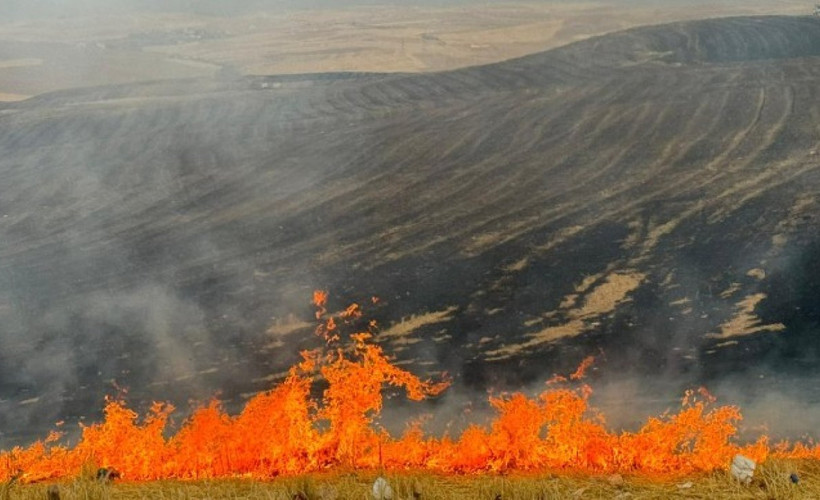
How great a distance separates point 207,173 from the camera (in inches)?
758

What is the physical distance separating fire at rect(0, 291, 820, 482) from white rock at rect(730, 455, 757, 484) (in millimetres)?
260

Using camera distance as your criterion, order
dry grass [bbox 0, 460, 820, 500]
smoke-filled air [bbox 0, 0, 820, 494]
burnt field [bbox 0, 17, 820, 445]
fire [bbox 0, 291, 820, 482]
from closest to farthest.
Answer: dry grass [bbox 0, 460, 820, 500]
fire [bbox 0, 291, 820, 482]
smoke-filled air [bbox 0, 0, 820, 494]
burnt field [bbox 0, 17, 820, 445]

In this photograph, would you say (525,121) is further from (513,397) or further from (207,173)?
(513,397)

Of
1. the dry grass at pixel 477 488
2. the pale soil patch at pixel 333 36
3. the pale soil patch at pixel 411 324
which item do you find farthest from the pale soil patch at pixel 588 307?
the pale soil patch at pixel 333 36

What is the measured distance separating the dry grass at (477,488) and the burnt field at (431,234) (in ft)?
8.52

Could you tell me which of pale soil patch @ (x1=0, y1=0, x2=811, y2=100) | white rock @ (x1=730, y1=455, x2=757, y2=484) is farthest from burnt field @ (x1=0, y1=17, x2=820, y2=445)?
pale soil patch @ (x1=0, y1=0, x2=811, y2=100)

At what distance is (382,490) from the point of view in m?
6.47

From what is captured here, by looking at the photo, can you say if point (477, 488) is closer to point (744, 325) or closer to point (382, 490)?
point (382, 490)

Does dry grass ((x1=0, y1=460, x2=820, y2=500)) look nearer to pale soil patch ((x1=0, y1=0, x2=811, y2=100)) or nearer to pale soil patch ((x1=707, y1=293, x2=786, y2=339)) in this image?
pale soil patch ((x1=707, y1=293, x2=786, y2=339))

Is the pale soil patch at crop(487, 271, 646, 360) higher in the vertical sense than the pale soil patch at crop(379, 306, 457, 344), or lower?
lower

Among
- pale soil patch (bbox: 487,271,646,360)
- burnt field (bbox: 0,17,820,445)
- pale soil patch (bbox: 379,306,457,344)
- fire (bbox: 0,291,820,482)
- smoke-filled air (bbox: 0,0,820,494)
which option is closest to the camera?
fire (bbox: 0,291,820,482)

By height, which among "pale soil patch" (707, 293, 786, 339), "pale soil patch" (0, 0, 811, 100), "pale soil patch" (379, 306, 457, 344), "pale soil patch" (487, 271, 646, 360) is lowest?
"pale soil patch" (707, 293, 786, 339)

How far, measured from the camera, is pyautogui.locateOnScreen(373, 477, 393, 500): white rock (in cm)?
641

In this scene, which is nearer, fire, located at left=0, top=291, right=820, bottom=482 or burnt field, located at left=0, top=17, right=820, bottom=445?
fire, located at left=0, top=291, right=820, bottom=482
